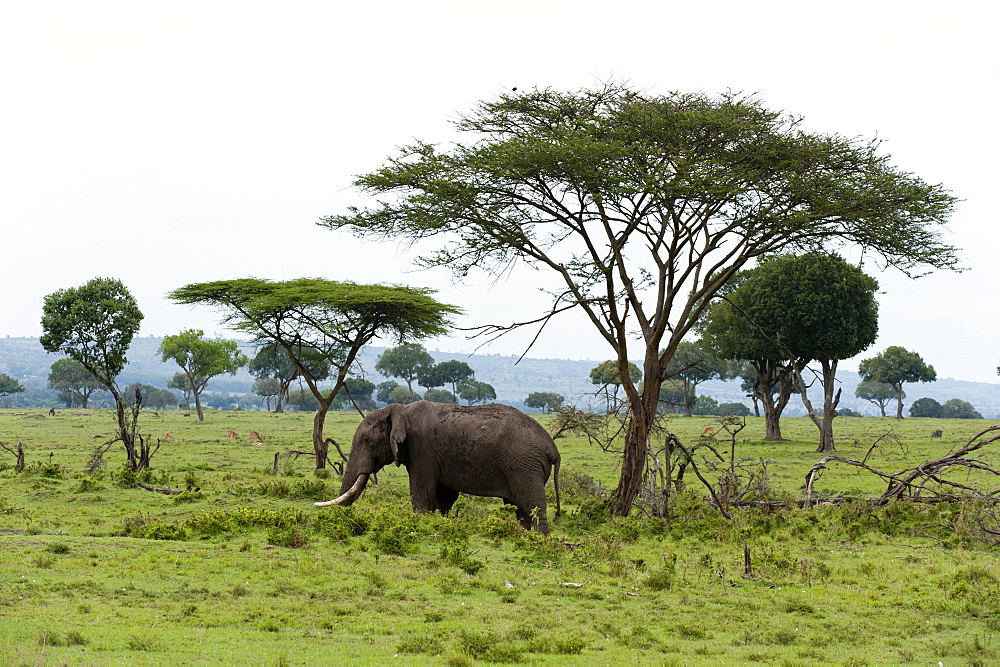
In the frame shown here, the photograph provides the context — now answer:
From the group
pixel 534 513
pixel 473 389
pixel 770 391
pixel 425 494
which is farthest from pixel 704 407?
pixel 534 513

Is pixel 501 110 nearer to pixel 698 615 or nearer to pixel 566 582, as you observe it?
pixel 566 582

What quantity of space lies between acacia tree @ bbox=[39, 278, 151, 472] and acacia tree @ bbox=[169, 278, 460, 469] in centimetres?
181

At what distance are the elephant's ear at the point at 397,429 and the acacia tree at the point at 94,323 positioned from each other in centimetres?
1411

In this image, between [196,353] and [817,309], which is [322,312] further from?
[196,353]

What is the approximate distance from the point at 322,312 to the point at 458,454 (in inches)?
545

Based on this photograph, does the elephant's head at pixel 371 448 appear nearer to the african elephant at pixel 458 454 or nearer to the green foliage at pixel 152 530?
the african elephant at pixel 458 454

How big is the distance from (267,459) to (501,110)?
63.6ft

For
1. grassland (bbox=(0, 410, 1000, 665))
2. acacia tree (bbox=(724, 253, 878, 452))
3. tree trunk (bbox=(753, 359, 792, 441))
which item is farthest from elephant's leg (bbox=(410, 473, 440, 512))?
tree trunk (bbox=(753, 359, 792, 441))

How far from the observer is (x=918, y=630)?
10133mm

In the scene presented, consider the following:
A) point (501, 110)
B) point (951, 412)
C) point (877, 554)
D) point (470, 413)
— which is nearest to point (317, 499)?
point (470, 413)

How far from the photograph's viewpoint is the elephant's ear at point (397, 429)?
17.2 metres

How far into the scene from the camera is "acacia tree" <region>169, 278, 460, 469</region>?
2805 cm

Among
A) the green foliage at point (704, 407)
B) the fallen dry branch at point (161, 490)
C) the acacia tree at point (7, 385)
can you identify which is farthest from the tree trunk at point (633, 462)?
the green foliage at point (704, 407)

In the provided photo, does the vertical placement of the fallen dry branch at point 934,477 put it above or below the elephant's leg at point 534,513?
above
